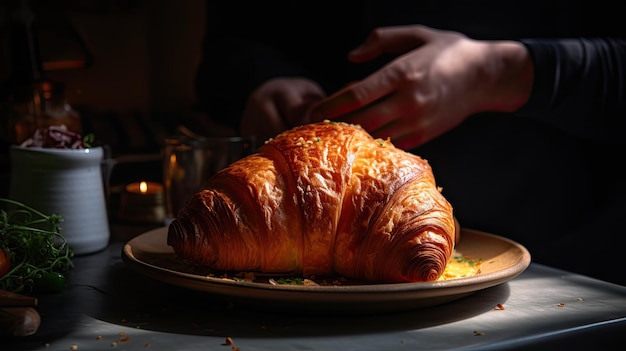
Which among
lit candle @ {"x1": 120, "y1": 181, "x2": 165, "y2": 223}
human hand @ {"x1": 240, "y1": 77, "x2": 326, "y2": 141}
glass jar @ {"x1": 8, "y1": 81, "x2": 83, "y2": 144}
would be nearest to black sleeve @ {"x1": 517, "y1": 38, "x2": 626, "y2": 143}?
human hand @ {"x1": 240, "y1": 77, "x2": 326, "y2": 141}

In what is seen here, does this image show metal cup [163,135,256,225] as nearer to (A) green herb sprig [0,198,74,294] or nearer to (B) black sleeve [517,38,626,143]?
(A) green herb sprig [0,198,74,294]

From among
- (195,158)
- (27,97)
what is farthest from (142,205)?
(27,97)

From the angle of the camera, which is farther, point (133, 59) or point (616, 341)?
point (133, 59)

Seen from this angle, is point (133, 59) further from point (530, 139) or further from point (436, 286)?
point (436, 286)

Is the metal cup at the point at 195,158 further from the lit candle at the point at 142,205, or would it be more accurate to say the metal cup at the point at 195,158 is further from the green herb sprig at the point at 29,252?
the green herb sprig at the point at 29,252

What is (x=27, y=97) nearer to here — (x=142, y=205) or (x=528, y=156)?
(x=142, y=205)

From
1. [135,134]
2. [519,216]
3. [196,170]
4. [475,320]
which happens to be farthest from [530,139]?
[135,134]
